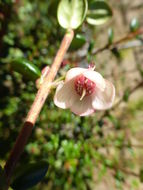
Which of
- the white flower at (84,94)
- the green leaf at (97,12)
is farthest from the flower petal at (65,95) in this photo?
the green leaf at (97,12)

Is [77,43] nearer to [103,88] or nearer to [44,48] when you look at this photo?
[103,88]

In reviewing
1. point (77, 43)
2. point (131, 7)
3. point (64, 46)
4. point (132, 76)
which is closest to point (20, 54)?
point (77, 43)

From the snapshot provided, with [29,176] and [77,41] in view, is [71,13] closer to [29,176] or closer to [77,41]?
[77,41]

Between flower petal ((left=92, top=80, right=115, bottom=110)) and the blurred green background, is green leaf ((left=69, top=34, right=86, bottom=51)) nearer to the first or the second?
the blurred green background

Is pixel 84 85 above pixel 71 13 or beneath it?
beneath

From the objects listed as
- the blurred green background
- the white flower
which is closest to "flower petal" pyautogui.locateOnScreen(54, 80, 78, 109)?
the white flower

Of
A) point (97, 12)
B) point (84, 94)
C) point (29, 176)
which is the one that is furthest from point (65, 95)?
point (97, 12)
